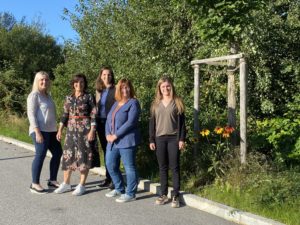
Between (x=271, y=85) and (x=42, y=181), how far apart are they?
16.7 feet

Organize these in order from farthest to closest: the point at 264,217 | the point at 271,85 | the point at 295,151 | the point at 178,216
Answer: the point at 271,85, the point at 295,151, the point at 178,216, the point at 264,217

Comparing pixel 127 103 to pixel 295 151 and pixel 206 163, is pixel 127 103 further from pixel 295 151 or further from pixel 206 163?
pixel 295 151

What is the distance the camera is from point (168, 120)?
5965 mm

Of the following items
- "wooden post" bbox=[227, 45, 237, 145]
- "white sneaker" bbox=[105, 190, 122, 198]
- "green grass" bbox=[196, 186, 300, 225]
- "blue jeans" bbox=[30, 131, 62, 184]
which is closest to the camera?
"green grass" bbox=[196, 186, 300, 225]

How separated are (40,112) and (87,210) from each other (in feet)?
5.68

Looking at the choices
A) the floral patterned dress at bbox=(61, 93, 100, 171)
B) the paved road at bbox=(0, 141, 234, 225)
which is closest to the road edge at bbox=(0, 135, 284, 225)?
the paved road at bbox=(0, 141, 234, 225)

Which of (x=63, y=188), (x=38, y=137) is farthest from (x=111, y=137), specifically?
(x=63, y=188)

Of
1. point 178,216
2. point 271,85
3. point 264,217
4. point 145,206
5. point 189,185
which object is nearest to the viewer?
point 264,217

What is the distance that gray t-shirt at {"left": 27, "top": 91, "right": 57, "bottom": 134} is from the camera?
21.6 feet

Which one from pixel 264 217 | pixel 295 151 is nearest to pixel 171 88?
pixel 264 217

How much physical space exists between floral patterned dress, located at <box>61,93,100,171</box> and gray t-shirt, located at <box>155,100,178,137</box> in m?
1.08

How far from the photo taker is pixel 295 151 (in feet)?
23.6

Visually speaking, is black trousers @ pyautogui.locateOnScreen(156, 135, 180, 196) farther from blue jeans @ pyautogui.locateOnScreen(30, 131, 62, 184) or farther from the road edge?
blue jeans @ pyautogui.locateOnScreen(30, 131, 62, 184)

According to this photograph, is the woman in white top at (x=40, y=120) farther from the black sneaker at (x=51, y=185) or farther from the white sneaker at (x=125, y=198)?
the white sneaker at (x=125, y=198)
